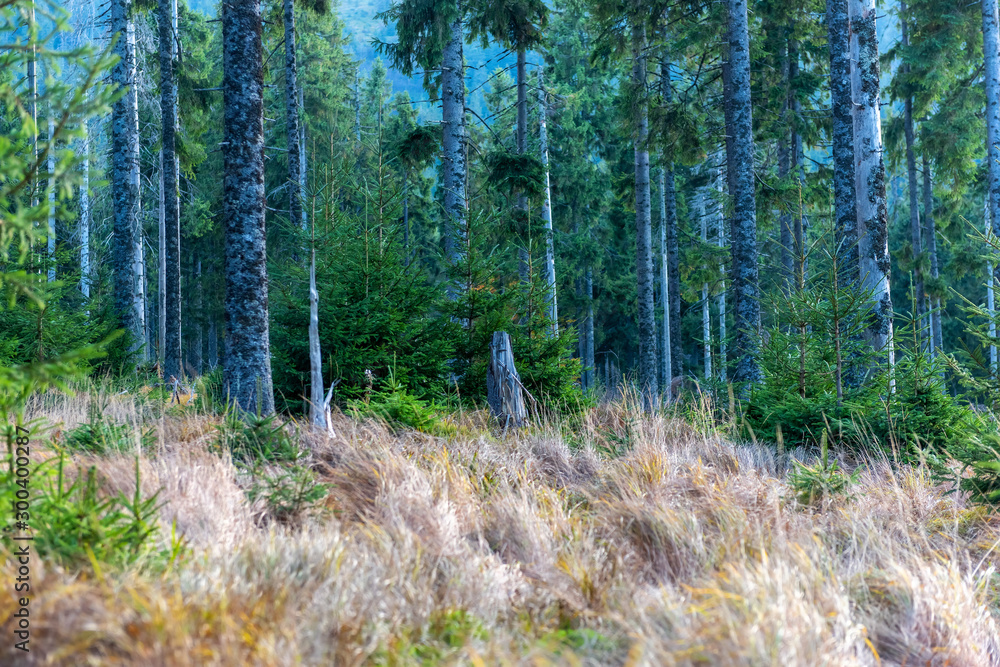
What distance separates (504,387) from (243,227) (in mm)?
3227

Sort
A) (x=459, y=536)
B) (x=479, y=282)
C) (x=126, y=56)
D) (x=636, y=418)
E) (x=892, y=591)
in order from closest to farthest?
(x=892, y=591)
(x=459, y=536)
(x=636, y=418)
(x=479, y=282)
(x=126, y=56)

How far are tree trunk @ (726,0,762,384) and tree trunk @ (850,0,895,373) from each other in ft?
10.4

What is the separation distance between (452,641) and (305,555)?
0.80 metres

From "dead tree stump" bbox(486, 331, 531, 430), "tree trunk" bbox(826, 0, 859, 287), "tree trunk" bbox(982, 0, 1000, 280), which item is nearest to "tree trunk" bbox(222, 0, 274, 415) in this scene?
"dead tree stump" bbox(486, 331, 531, 430)

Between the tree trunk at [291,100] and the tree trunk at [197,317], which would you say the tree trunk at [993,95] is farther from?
the tree trunk at [197,317]

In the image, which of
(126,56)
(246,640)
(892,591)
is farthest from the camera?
(126,56)

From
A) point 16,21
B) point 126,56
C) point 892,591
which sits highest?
point 126,56

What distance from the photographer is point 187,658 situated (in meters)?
2.01

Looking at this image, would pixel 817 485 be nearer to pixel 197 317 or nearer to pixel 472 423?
pixel 472 423

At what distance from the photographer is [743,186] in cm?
1220

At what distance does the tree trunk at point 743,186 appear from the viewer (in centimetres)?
1205

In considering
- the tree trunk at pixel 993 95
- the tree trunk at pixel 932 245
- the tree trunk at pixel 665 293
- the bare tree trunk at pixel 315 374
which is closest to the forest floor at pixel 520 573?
the bare tree trunk at pixel 315 374

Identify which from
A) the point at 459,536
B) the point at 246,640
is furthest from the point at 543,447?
the point at 246,640

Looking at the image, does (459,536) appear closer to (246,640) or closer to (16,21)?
(246,640)
